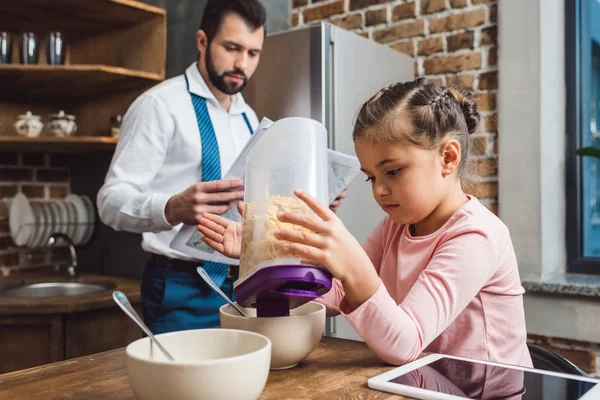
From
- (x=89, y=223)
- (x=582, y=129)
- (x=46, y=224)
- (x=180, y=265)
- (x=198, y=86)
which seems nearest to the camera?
(x=180, y=265)

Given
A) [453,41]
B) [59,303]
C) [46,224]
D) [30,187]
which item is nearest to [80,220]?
[46,224]

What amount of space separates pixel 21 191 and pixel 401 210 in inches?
86.9

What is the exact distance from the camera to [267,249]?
776 millimetres

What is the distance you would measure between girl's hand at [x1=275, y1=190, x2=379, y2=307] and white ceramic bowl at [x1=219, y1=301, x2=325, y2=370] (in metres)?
0.08

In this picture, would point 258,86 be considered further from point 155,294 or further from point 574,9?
point 574,9

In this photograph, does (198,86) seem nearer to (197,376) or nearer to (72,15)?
(72,15)

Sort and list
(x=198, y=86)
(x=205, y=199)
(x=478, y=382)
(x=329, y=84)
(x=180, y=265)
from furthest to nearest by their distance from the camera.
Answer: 1. (x=329, y=84)
2. (x=198, y=86)
3. (x=180, y=265)
4. (x=205, y=199)
5. (x=478, y=382)

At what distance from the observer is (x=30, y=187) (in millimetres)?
2773

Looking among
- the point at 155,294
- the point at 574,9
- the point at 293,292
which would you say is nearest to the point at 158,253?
the point at 155,294

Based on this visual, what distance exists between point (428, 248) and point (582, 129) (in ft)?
5.01

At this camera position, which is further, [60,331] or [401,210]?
[60,331]

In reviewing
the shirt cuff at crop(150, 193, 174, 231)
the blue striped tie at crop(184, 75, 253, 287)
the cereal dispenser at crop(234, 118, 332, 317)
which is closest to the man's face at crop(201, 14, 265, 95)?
the blue striped tie at crop(184, 75, 253, 287)

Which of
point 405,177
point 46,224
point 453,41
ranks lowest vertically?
point 46,224

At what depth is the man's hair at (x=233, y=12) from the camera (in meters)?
1.86
